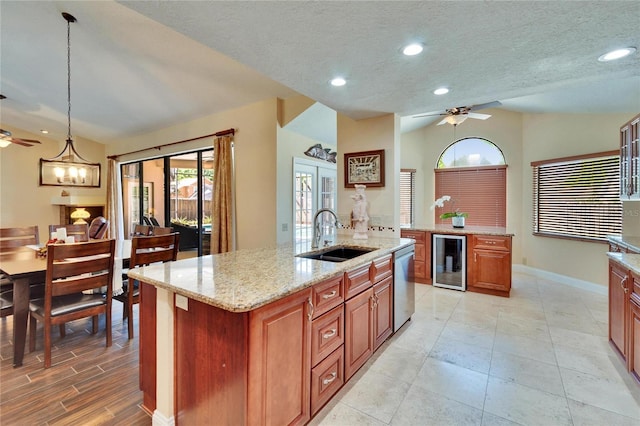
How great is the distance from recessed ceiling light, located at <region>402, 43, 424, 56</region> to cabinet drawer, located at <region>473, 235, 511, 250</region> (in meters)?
3.12

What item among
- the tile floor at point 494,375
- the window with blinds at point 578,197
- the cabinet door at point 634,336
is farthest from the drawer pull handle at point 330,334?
the window with blinds at point 578,197

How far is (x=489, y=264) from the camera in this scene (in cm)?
415

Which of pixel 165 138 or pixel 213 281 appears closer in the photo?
pixel 213 281

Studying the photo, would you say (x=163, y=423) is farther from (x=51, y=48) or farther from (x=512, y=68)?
(x=51, y=48)

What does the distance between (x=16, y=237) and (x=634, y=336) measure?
20.6 feet

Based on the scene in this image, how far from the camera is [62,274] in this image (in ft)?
7.64

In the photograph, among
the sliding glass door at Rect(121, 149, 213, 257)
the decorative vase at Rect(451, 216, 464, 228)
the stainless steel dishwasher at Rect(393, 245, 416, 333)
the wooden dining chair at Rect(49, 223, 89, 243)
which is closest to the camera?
the stainless steel dishwasher at Rect(393, 245, 416, 333)

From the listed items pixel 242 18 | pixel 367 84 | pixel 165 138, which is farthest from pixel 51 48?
pixel 367 84

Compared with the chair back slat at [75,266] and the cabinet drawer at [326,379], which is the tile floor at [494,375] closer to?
the cabinet drawer at [326,379]

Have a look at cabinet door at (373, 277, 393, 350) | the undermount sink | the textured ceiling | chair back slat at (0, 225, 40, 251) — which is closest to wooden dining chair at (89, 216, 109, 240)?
chair back slat at (0, 225, 40, 251)

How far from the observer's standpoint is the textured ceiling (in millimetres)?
1567

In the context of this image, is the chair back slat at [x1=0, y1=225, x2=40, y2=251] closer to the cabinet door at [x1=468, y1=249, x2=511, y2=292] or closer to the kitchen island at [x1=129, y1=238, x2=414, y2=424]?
the kitchen island at [x1=129, y1=238, x2=414, y2=424]

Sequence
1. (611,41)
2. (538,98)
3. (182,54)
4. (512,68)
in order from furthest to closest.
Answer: (538,98) < (182,54) < (512,68) < (611,41)

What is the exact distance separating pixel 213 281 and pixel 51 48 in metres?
3.99
